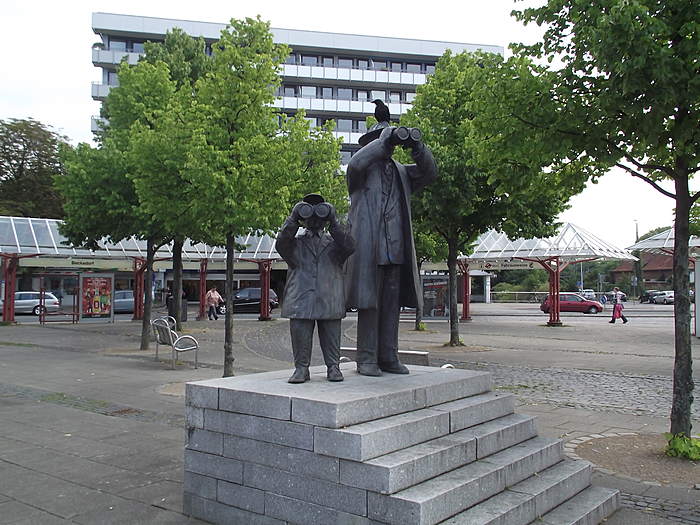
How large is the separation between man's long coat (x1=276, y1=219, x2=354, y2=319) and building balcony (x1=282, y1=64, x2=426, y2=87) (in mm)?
58549

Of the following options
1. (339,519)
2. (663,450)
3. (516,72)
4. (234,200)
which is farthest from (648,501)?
(234,200)

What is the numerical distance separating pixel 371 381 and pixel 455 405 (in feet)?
2.33

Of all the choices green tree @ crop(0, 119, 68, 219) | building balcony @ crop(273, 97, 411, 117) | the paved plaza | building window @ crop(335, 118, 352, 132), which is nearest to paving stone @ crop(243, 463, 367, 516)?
the paved plaza

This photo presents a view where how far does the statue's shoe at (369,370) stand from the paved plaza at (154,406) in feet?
6.08

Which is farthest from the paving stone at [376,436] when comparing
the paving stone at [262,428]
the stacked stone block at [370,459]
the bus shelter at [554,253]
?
the bus shelter at [554,253]

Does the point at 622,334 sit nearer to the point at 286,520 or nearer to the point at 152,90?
the point at 152,90

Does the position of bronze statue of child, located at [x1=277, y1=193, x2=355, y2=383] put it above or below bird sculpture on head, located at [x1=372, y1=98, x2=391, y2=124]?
below

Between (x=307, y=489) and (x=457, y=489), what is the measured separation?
99 cm

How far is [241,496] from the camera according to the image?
4.58 m

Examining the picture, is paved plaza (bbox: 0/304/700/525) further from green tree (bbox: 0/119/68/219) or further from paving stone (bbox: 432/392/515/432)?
green tree (bbox: 0/119/68/219)

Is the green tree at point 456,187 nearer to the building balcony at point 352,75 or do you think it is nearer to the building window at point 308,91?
the building balcony at point 352,75

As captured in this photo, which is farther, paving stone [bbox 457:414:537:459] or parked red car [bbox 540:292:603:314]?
parked red car [bbox 540:292:603:314]

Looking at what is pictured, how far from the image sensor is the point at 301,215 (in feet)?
17.0

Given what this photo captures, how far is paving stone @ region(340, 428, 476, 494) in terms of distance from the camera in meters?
3.89
